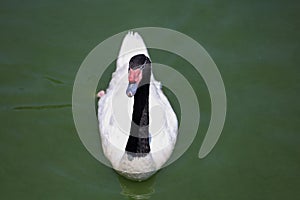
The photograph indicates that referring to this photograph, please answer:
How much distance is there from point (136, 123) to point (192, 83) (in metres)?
1.39

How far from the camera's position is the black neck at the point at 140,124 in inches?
184

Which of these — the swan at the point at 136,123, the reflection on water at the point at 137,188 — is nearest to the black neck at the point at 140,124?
the swan at the point at 136,123

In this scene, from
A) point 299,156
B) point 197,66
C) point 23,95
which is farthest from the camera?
point 197,66

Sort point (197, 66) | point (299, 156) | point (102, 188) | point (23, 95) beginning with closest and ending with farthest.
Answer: point (102, 188) < point (299, 156) < point (23, 95) < point (197, 66)

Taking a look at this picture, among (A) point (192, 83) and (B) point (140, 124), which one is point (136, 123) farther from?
(A) point (192, 83)

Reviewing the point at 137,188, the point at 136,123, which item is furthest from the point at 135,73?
the point at 137,188

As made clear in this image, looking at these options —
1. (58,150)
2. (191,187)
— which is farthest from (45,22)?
(191,187)

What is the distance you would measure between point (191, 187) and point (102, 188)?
31.7 inches

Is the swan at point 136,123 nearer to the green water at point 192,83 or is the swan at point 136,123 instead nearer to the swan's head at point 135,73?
the swan's head at point 135,73

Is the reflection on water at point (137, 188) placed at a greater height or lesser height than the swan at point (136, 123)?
lesser

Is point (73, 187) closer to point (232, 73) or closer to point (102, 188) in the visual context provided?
point (102, 188)

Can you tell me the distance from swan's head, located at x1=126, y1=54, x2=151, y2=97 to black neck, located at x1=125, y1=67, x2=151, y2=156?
18 centimetres

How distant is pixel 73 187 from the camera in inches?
196

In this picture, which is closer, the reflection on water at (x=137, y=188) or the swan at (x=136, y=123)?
the swan at (x=136, y=123)
